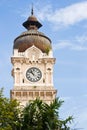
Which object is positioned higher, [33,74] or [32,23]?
[32,23]

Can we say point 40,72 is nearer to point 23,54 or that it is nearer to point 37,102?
point 23,54

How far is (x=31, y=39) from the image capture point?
219ft

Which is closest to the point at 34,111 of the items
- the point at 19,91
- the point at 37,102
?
the point at 37,102

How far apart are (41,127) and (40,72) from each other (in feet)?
133

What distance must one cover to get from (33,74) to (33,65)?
98 cm

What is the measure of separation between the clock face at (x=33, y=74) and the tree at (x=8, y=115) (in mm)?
36772

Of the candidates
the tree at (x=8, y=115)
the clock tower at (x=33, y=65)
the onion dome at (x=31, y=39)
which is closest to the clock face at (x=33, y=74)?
the clock tower at (x=33, y=65)

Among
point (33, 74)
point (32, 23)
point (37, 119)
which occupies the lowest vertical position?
point (37, 119)

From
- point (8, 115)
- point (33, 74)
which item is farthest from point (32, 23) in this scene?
point (8, 115)

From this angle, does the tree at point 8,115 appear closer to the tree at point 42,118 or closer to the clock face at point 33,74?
the tree at point 42,118

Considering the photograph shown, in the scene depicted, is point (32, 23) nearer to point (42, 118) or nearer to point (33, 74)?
point (33, 74)

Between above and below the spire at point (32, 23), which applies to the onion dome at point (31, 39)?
below

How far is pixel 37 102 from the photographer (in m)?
25.9

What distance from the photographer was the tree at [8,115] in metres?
25.6
